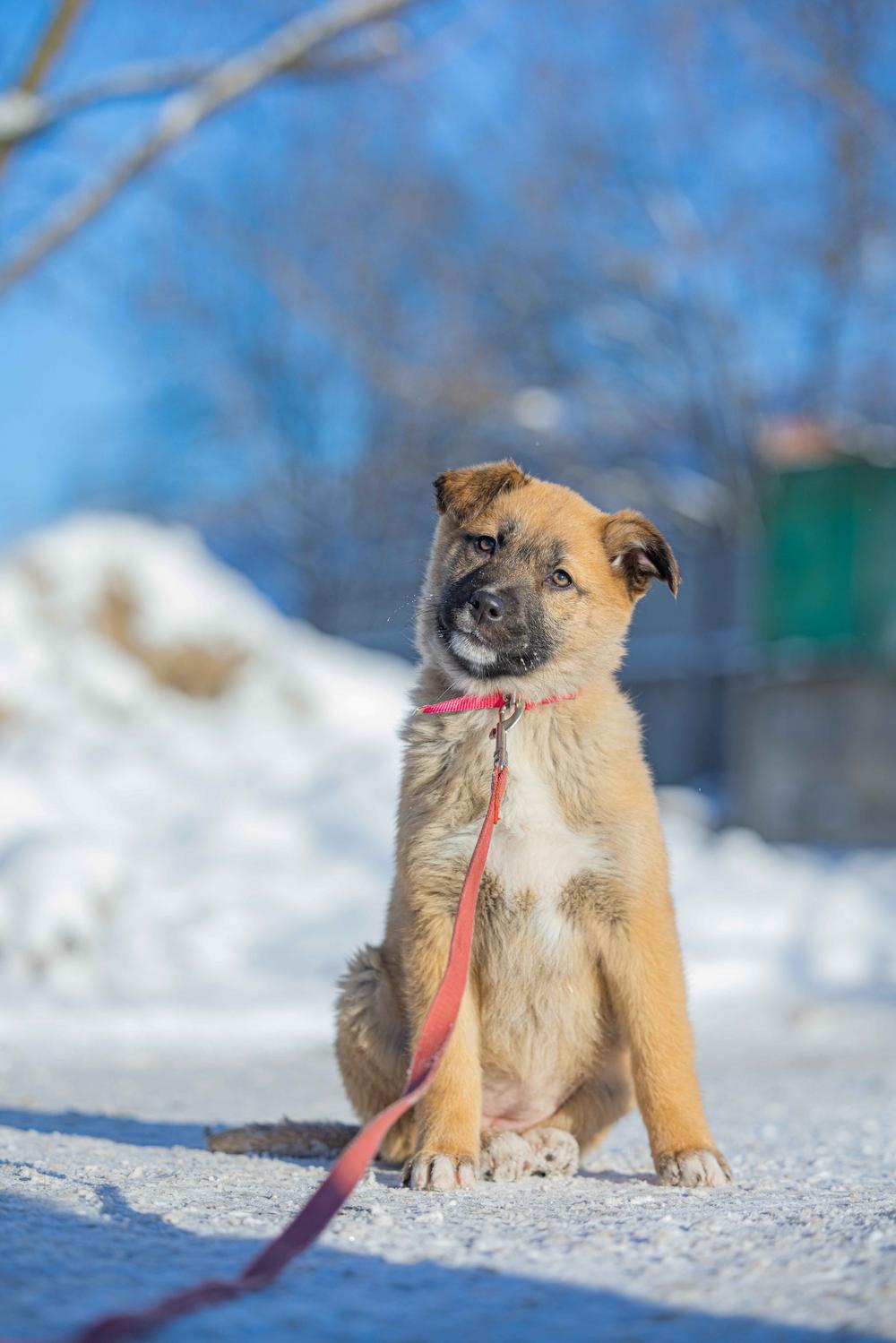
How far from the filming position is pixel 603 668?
153 inches

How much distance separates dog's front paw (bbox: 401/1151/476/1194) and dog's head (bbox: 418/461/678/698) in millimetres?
1207

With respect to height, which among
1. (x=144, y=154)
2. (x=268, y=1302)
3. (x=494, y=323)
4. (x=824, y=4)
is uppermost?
(x=824, y=4)

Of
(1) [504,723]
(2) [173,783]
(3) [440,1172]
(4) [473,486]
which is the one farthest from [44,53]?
(3) [440,1172]

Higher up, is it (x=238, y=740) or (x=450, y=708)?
(x=238, y=740)

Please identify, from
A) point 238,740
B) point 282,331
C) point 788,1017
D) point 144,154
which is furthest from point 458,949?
point 282,331

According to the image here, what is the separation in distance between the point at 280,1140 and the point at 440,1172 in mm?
910

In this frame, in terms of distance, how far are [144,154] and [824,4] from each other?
12220 millimetres

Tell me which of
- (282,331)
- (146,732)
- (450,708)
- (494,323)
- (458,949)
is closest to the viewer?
(458,949)

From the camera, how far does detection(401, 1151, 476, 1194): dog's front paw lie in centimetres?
314

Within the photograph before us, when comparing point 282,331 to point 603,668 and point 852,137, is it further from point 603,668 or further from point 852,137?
point 603,668

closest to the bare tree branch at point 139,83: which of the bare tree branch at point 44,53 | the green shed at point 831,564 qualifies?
the bare tree branch at point 44,53

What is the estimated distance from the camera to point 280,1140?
3924 mm

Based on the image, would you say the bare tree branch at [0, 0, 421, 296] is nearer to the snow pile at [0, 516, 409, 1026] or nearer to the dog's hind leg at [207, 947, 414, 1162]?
the snow pile at [0, 516, 409, 1026]

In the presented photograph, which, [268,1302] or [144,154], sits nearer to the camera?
[268,1302]
